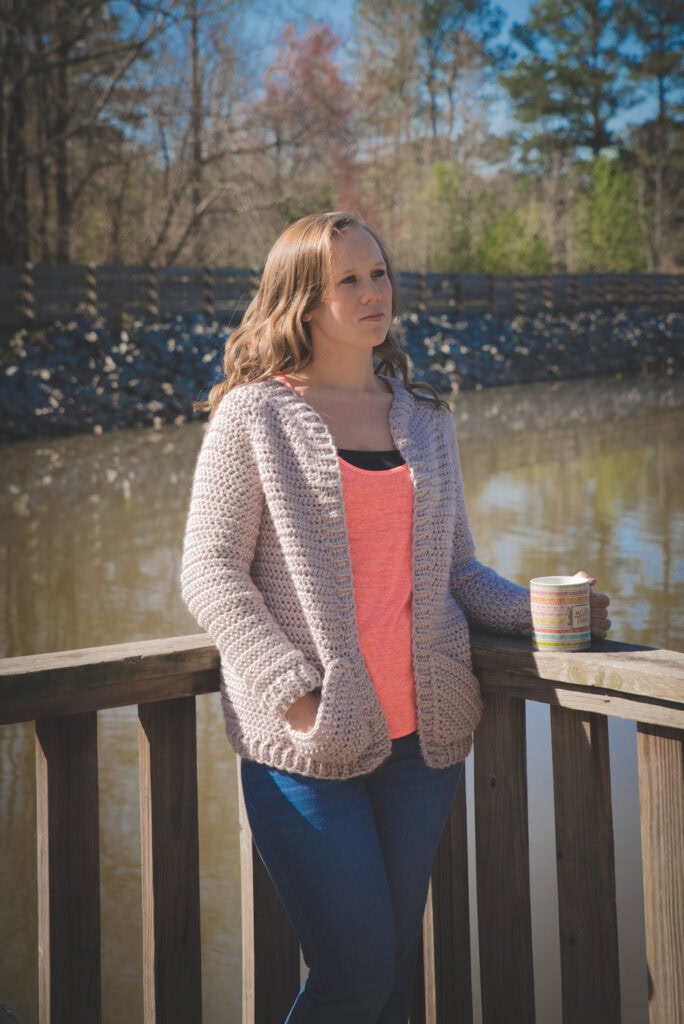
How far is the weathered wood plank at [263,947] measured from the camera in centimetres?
189

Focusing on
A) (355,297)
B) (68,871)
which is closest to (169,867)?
(68,871)

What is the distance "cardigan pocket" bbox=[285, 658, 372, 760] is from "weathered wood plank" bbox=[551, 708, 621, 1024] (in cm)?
32

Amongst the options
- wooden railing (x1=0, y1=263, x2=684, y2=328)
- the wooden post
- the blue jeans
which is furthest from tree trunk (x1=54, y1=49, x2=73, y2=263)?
the blue jeans

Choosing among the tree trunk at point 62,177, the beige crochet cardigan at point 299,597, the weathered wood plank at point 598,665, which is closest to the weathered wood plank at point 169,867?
the beige crochet cardigan at point 299,597

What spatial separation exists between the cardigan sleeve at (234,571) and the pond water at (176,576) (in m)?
1.35

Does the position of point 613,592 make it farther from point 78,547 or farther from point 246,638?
point 246,638

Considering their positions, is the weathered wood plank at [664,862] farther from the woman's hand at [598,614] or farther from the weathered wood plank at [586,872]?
the woman's hand at [598,614]

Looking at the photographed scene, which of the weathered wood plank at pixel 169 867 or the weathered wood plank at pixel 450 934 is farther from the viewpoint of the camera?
the weathered wood plank at pixel 450 934

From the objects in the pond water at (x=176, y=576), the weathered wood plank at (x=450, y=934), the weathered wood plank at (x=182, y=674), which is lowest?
the pond water at (x=176, y=576)

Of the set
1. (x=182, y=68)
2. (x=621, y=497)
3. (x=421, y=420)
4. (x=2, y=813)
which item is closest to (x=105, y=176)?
(x=182, y=68)

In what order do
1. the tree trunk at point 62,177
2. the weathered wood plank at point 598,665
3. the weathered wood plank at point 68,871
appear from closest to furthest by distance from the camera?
1. the weathered wood plank at point 598,665
2. the weathered wood plank at point 68,871
3. the tree trunk at point 62,177

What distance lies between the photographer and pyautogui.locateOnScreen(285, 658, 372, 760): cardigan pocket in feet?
5.58

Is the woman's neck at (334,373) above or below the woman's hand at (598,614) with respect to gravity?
above

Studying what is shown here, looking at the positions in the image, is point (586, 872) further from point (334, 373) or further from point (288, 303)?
point (288, 303)
